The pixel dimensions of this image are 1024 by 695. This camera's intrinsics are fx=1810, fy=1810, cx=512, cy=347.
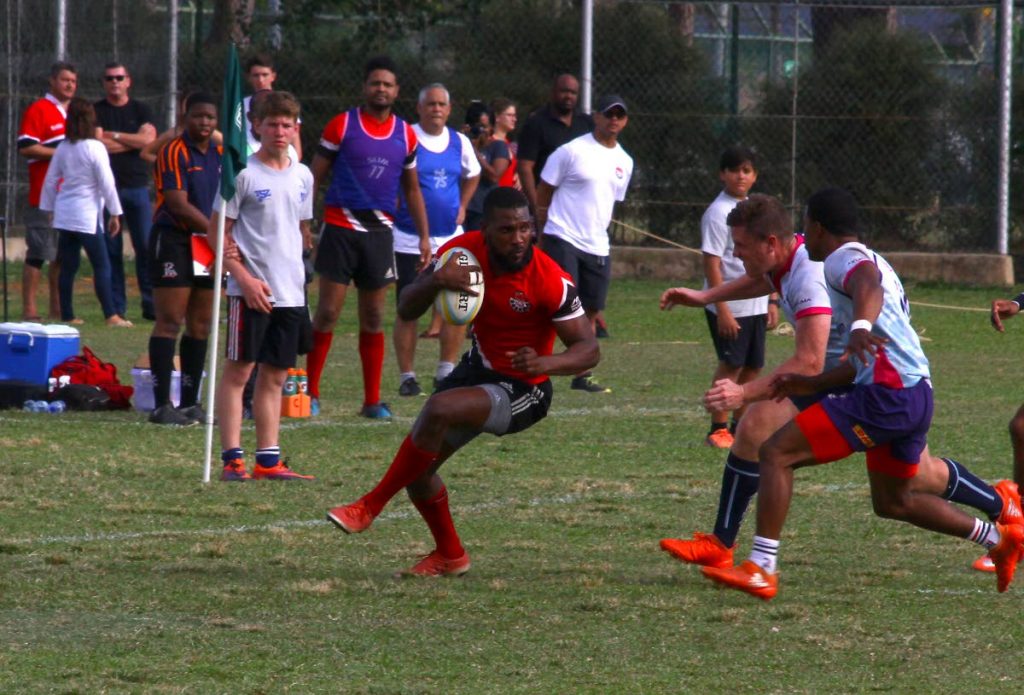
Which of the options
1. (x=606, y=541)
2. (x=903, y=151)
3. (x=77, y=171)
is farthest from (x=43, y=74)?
(x=606, y=541)

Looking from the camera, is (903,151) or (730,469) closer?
(730,469)

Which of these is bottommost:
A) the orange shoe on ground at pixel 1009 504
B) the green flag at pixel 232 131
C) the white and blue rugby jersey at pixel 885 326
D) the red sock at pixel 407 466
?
the orange shoe on ground at pixel 1009 504

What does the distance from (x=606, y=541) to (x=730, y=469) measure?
827 millimetres

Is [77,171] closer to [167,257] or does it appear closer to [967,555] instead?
[167,257]

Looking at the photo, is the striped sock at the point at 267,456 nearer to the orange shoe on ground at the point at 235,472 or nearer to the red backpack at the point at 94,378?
the orange shoe on ground at the point at 235,472

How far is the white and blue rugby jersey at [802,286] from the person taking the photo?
6977mm

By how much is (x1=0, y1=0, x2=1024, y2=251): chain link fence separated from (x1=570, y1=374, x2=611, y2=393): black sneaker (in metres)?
7.88

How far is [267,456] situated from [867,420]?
144 inches

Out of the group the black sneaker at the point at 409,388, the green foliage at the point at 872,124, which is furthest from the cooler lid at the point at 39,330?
the green foliage at the point at 872,124

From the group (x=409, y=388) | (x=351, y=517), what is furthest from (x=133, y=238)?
(x=351, y=517)

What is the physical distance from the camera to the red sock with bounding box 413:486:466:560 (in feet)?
22.9

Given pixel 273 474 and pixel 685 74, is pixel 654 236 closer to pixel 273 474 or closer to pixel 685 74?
pixel 685 74

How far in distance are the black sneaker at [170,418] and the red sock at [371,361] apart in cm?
112

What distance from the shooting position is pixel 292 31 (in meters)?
21.5
